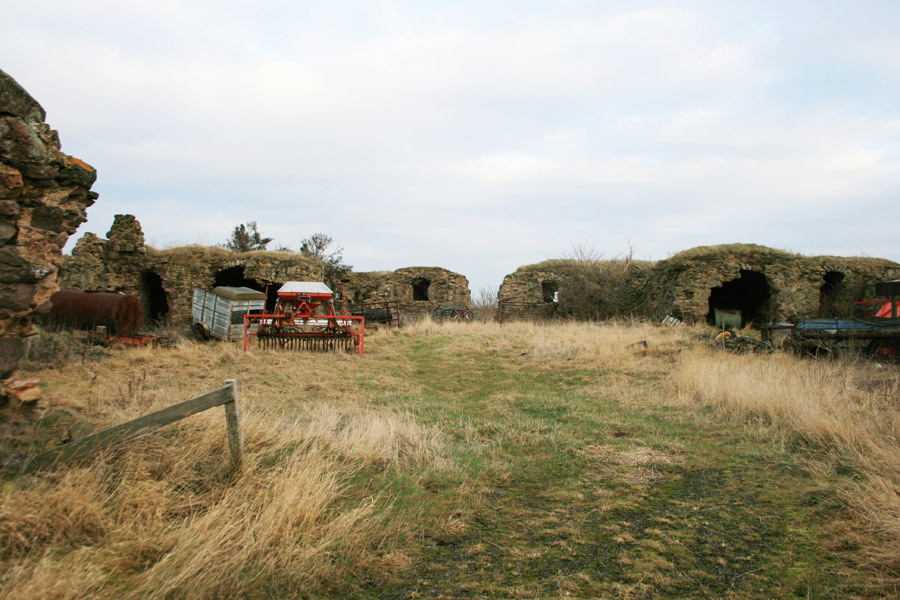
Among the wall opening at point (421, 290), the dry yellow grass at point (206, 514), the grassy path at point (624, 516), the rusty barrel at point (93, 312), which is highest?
the wall opening at point (421, 290)

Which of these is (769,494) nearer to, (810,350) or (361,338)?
(810,350)

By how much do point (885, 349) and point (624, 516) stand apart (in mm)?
9073

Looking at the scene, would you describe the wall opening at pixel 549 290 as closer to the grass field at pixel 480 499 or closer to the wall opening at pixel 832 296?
the wall opening at pixel 832 296

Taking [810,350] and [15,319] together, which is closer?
[15,319]

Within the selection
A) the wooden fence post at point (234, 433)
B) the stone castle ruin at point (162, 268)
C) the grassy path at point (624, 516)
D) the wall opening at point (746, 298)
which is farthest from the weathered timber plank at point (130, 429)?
the wall opening at point (746, 298)

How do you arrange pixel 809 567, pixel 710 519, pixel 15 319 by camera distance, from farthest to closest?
1. pixel 15 319
2. pixel 710 519
3. pixel 809 567

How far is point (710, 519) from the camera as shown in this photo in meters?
3.81

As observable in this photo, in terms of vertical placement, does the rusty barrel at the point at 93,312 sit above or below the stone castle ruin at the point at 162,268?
below

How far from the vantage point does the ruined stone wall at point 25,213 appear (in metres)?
4.02

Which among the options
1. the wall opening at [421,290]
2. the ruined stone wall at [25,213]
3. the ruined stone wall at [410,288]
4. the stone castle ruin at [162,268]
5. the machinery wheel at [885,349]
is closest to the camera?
the ruined stone wall at [25,213]

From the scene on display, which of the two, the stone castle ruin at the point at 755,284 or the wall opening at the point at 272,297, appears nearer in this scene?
the stone castle ruin at the point at 755,284

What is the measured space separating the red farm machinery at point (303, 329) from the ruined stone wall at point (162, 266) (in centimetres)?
386

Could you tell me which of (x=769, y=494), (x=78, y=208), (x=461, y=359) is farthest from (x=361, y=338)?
(x=769, y=494)

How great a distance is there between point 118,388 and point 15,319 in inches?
114
